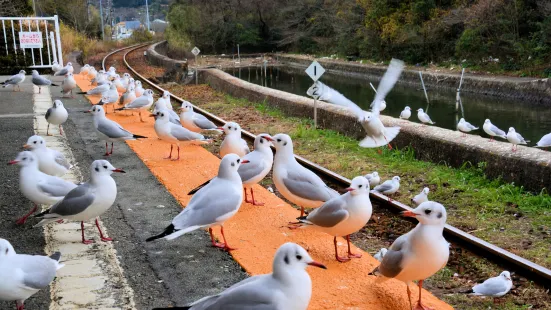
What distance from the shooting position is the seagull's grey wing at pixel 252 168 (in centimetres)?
538

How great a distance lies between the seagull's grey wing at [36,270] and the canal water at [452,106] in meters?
13.0

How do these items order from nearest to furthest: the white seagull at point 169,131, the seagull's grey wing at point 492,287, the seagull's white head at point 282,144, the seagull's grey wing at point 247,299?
the seagull's grey wing at point 247,299, the seagull's grey wing at point 492,287, the seagull's white head at point 282,144, the white seagull at point 169,131

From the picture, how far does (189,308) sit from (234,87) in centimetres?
1370

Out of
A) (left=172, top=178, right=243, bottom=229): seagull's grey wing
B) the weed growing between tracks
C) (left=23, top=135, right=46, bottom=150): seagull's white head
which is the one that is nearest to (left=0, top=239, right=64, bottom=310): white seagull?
(left=172, top=178, right=243, bottom=229): seagull's grey wing

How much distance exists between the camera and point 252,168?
5414 mm

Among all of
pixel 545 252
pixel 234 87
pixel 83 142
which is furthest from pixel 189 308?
pixel 234 87

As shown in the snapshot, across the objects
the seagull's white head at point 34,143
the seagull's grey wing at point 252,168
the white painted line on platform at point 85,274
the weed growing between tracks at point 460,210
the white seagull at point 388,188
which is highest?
the seagull's white head at point 34,143

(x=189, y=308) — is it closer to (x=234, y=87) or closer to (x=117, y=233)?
(x=117, y=233)

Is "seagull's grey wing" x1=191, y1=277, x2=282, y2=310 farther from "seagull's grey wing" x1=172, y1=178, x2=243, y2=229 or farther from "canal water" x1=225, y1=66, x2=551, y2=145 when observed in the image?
"canal water" x1=225, y1=66, x2=551, y2=145

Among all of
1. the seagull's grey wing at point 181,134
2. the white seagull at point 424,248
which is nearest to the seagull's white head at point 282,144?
the white seagull at point 424,248

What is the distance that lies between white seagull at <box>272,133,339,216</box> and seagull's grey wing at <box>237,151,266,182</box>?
41 centimetres

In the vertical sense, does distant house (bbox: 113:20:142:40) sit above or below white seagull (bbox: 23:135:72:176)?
below

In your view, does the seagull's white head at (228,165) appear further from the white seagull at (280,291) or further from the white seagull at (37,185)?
the white seagull at (280,291)

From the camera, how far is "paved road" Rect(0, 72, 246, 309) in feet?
12.0
